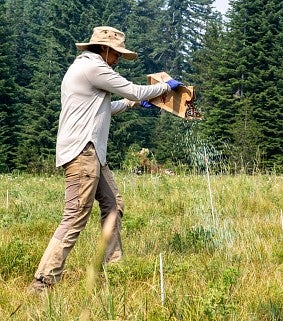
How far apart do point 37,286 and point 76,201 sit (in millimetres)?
559

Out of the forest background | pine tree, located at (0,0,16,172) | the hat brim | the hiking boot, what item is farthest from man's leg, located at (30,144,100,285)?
pine tree, located at (0,0,16,172)

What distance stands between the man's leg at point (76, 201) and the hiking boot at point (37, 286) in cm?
12

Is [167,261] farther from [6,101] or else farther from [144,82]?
[144,82]

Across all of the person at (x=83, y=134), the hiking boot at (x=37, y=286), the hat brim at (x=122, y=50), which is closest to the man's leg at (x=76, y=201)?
the person at (x=83, y=134)

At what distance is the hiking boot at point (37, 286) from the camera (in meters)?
3.17

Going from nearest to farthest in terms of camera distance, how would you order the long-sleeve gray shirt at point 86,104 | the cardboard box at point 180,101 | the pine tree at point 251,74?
the long-sleeve gray shirt at point 86,104 < the cardboard box at point 180,101 < the pine tree at point 251,74

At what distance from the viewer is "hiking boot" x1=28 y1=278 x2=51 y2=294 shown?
3.17 m

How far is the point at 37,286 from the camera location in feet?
10.7

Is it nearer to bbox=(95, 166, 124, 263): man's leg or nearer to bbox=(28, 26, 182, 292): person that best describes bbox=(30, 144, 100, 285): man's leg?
bbox=(28, 26, 182, 292): person

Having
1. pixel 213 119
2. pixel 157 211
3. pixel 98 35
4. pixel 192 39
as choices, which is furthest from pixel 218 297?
pixel 192 39

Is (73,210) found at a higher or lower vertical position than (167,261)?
higher

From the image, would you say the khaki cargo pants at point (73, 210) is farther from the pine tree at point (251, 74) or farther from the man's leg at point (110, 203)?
the pine tree at point (251, 74)

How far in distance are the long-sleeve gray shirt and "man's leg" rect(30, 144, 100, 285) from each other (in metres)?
0.06

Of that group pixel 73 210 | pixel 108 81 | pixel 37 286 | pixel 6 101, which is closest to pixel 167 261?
pixel 73 210
